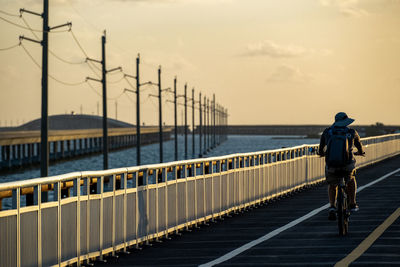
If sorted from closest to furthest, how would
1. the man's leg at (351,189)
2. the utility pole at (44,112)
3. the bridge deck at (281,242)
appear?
the bridge deck at (281,242)
the man's leg at (351,189)
the utility pole at (44,112)

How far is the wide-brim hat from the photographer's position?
1540 cm

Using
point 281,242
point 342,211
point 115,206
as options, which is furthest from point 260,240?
point 115,206

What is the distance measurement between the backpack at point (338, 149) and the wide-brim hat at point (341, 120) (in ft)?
0.38

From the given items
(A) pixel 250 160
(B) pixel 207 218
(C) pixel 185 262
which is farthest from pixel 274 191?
(C) pixel 185 262

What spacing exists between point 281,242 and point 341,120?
2296 millimetres

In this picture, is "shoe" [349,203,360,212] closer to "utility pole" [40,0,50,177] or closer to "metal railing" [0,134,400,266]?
"metal railing" [0,134,400,266]

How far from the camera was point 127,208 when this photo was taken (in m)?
14.4

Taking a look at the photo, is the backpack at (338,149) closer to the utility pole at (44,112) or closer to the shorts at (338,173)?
the shorts at (338,173)

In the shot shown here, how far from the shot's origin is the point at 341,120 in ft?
50.9

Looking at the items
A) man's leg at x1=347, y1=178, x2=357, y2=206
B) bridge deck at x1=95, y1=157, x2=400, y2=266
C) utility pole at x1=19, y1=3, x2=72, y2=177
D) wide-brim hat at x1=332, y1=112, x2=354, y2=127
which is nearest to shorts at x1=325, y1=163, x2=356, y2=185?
man's leg at x1=347, y1=178, x2=357, y2=206

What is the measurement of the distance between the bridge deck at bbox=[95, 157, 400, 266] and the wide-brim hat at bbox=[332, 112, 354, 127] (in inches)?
73.1

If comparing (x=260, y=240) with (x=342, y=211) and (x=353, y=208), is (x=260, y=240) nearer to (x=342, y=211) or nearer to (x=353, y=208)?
(x=342, y=211)

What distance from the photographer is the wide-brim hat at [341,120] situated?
15.4 m

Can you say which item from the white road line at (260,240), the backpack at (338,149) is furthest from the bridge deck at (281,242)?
the backpack at (338,149)
